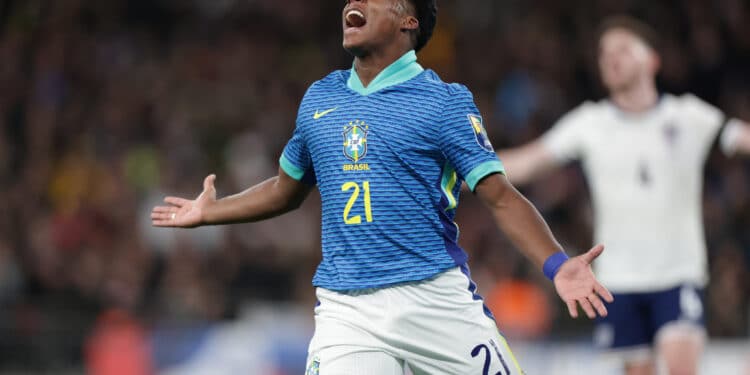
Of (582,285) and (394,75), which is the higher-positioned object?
(394,75)

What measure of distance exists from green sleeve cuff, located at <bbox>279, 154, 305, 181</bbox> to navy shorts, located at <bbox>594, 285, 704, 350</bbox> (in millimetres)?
3019

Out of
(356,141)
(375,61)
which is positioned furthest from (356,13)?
(356,141)

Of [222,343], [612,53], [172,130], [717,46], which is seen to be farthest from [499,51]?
[612,53]

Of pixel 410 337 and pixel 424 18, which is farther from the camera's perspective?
pixel 424 18

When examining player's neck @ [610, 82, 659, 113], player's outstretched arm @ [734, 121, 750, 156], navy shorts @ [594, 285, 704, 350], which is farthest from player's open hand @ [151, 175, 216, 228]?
player's outstretched arm @ [734, 121, 750, 156]

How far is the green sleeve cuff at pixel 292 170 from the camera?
188 inches

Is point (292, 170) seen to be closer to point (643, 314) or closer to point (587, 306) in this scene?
point (587, 306)

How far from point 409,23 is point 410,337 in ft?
3.83

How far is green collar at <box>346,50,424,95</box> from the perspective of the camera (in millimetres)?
4496

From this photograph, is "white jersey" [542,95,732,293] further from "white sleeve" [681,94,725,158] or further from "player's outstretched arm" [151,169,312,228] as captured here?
"player's outstretched arm" [151,169,312,228]

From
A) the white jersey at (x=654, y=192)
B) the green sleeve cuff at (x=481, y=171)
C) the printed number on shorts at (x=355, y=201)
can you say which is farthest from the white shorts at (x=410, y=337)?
the white jersey at (x=654, y=192)

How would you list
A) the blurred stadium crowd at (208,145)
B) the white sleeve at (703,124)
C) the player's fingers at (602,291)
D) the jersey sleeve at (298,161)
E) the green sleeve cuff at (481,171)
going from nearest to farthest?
the player's fingers at (602,291), the green sleeve cuff at (481,171), the jersey sleeve at (298,161), the white sleeve at (703,124), the blurred stadium crowd at (208,145)

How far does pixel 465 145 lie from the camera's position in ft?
14.1

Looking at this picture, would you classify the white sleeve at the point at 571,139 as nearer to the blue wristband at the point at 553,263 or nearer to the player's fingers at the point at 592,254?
the blue wristband at the point at 553,263
